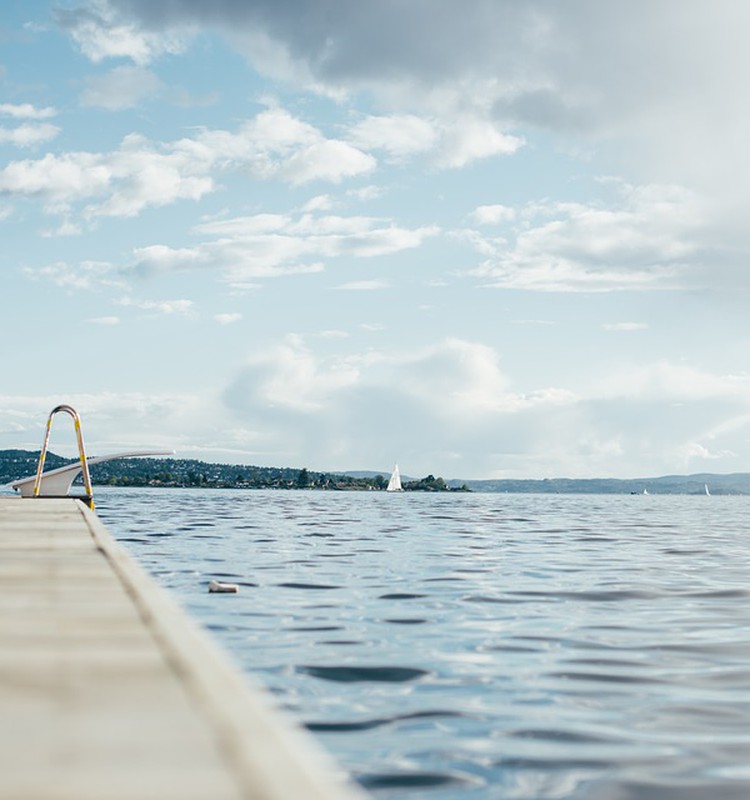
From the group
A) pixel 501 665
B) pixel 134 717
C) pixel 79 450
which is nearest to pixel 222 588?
pixel 501 665

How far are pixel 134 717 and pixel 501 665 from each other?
19.9 feet

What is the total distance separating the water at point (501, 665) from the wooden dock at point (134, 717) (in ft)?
5.30

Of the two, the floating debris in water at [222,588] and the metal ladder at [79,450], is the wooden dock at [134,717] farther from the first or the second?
the metal ladder at [79,450]

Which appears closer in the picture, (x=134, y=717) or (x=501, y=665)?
(x=134, y=717)

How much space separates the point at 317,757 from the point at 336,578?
541 inches

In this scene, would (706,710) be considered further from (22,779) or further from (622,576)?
(622,576)

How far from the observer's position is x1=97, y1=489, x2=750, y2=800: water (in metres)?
6.39

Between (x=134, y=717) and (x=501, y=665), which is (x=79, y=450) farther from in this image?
(x=134, y=717)

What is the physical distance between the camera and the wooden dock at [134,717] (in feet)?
10.3

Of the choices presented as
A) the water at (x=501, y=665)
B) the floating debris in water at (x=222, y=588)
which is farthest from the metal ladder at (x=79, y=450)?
the floating debris in water at (x=222, y=588)

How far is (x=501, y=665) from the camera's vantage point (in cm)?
952

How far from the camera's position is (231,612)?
12.7m

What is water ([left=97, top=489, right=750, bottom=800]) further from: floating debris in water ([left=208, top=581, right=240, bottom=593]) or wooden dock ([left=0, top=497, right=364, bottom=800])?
wooden dock ([left=0, top=497, right=364, bottom=800])

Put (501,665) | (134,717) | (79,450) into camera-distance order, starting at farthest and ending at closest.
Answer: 1. (79,450)
2. (501,665)
3. (134,717)
